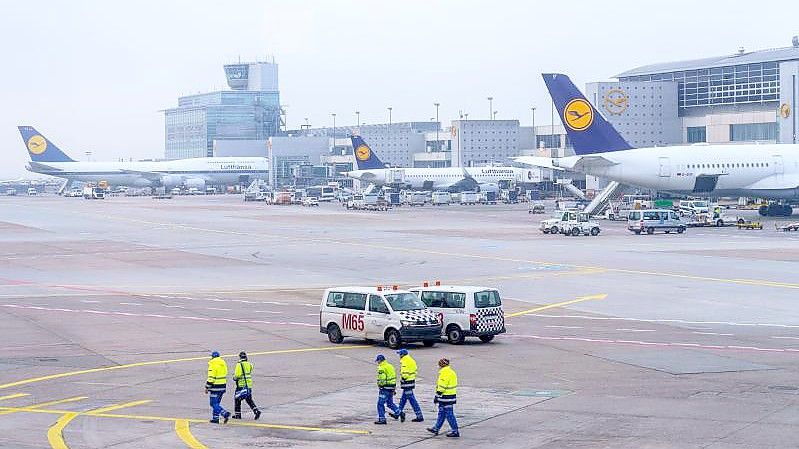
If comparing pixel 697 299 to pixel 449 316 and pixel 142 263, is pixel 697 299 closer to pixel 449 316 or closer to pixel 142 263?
pixel 449 316

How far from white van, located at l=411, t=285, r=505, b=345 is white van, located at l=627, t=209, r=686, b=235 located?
52.6 metres

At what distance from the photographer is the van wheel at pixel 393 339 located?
117 feet

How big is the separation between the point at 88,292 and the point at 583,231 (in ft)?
143

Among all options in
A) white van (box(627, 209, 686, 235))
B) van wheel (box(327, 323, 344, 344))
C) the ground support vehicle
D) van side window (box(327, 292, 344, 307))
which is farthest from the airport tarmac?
the ground support vehicle

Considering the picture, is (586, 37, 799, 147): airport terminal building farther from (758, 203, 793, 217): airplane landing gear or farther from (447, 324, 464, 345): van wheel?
(447, 324, 464, 345): van wheel

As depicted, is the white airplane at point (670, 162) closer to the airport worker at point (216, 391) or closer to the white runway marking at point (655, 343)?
the white runway marking at point (655, 343)

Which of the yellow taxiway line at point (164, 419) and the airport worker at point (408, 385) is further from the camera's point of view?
the airport worker at point (408, 385)

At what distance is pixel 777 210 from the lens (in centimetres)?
10888

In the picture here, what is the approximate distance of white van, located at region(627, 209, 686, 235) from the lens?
88.6m

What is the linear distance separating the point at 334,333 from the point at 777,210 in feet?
261

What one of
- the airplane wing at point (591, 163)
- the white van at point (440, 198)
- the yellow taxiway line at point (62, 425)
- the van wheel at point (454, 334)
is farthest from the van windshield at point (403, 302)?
the white van at point (440, 198)

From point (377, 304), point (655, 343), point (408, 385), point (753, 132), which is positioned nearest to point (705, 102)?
point (753, 132)

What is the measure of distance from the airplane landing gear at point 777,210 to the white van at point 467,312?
252ft

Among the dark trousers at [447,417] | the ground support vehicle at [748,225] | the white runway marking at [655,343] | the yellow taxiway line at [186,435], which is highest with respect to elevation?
the ground support vehicle at [748,225]
